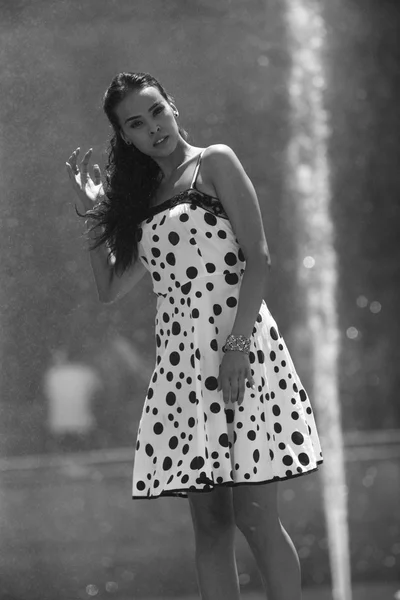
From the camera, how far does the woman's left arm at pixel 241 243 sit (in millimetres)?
2053

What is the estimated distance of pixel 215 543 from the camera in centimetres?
211

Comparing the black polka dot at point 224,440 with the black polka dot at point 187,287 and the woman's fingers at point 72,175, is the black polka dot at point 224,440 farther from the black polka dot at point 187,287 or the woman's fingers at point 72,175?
the woman's fingers at point 72,175

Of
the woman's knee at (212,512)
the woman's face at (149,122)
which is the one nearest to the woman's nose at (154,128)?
the woman's face at (149,122)

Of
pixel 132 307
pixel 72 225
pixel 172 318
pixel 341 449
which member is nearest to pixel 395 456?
pixel 341 449

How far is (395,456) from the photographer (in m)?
3.69

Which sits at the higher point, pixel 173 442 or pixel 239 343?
pixel 239 343

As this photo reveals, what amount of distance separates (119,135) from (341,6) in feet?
5.45

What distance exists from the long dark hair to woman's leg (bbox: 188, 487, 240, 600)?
52 cm

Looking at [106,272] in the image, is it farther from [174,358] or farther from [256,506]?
[256,506]

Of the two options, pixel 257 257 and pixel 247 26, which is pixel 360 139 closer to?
pixel 247 26

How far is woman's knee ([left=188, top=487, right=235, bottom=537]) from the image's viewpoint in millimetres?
2109

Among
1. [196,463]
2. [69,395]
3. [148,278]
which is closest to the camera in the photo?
[196,463]

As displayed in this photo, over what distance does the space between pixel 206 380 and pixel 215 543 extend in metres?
0.32

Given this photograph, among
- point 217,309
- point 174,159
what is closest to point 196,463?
point 217,309
